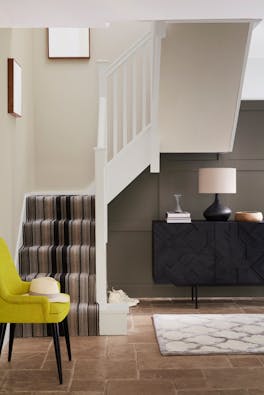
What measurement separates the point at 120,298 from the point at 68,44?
2997 mm

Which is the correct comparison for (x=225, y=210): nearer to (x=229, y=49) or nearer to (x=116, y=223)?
(x=116, y=223)

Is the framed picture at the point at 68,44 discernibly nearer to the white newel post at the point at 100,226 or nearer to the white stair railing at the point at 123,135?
the white stair railing at the point at 123,135

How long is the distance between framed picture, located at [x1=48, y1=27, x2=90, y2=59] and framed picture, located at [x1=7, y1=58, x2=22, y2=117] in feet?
3.77

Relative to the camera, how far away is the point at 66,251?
17.1 ft

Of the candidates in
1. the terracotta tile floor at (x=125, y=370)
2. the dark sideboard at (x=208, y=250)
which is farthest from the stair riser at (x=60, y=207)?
the terracotta tile floor at (x=125, y=370)

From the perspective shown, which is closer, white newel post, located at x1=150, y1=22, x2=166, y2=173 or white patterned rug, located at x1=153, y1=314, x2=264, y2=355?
white patterned rug, located at x1=153, y1=314, x2=264, y2=355

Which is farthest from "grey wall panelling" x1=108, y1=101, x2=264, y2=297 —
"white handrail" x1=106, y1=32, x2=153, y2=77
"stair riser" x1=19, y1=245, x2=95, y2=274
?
"white handrail" x1=106, y1=32, x2=153, y2=77

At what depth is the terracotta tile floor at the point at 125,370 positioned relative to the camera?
136 inches

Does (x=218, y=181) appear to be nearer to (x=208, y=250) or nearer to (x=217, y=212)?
(x=217, y=212)

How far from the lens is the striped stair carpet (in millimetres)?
4727

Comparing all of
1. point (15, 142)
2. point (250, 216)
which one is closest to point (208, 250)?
point (250, 216)

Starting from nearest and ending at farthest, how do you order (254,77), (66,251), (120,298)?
(66,251) → (120,298) → (254,77)

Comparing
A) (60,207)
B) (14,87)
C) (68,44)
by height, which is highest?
(68,44)

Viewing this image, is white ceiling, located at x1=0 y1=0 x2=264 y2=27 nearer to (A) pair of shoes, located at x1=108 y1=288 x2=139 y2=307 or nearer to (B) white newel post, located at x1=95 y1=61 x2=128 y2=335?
(B) white newel post, located at x1=95 y1=61 x2=128 y2=335
